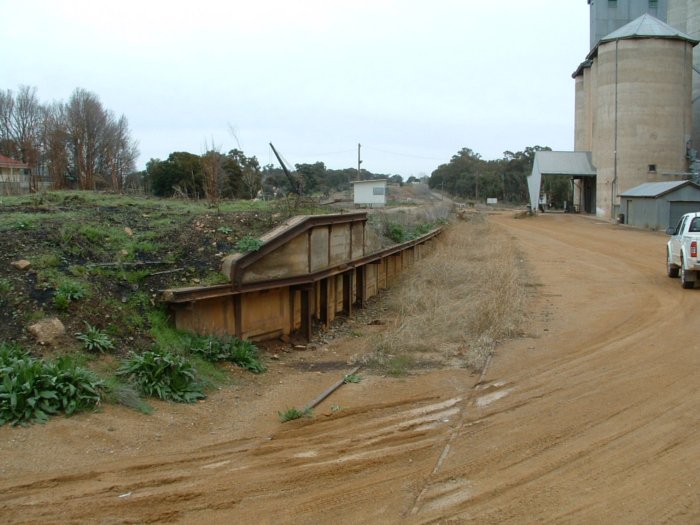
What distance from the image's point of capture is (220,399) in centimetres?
826

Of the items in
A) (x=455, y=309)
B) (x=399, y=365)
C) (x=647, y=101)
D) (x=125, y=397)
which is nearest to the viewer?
(x=125, y=397)

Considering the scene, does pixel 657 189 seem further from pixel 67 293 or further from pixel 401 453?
pixel 401 453

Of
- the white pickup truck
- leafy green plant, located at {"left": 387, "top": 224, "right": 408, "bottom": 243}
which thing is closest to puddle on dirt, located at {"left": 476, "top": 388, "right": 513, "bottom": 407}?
the white pickup truck

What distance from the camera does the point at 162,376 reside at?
26.5ft

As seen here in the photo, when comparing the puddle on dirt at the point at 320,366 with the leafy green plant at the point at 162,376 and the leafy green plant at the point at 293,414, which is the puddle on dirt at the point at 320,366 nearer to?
the leafy green plant at the point at 162,376

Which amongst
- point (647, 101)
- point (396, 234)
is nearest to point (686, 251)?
point (396, 234)

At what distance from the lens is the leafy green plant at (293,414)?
7498 millimetres

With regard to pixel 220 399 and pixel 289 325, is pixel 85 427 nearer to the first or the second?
pixel 220 399

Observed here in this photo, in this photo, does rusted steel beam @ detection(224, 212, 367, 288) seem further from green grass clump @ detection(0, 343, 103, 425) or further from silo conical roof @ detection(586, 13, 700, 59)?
silo conical roof @ detection(586, 13, 700, 59)

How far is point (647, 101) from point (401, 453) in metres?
52.6

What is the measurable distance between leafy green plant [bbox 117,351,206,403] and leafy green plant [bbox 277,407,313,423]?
113 cm

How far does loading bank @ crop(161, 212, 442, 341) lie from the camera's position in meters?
10.3

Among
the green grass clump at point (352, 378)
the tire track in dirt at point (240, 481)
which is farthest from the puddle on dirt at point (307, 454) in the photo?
the green grass clump at point (352, 378)

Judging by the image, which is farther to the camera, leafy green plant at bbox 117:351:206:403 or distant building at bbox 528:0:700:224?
distant building at bbox 528:0:700:224
